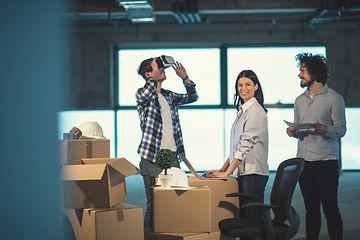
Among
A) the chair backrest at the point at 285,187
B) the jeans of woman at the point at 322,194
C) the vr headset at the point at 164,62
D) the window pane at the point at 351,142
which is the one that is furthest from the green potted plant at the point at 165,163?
the window pane at the point at 351,142

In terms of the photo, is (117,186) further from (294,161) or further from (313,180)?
(313,180)

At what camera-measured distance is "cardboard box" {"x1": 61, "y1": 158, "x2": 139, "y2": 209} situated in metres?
2.05

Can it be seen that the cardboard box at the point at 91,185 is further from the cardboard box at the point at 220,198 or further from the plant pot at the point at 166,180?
the cardboard box at the point at 220,198

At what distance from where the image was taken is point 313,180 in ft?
8.22

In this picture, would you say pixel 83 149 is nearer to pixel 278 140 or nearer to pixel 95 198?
pixel 95 198

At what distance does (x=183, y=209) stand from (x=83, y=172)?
1.97 ft

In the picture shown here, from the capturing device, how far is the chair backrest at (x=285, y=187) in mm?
1921

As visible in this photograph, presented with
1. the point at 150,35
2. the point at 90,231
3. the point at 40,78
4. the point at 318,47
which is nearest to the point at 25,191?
the point at 40,78

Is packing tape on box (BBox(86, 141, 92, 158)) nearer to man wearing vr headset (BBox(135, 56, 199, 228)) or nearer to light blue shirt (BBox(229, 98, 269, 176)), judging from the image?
man wearing vr headset (BBox(135, 56, 199, 228))

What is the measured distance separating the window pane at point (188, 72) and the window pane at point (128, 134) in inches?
10.8

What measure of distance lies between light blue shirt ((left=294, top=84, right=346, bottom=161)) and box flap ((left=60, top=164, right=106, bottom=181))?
141 cm

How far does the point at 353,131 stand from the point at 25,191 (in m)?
8.30

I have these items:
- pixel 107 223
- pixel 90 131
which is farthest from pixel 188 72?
pixel 107 223

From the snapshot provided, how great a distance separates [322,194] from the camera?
247 cm
